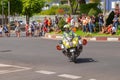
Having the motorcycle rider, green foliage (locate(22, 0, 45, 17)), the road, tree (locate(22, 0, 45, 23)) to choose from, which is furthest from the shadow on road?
green foliage (locate(22, 0, 45, 17))

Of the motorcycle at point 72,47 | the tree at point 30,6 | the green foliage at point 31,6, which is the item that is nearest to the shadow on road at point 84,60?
the motorcycle at point 72,47

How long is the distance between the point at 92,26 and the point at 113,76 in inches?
718

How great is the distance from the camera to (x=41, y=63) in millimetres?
→ 15125

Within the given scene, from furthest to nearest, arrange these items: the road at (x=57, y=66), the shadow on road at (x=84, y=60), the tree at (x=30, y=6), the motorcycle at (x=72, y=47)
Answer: the tree at (x=30, y=6)
the shadow on road at (x=84, y=60)
the motorcycle at (x=72, y=47)
the road at (x=57, y=66)

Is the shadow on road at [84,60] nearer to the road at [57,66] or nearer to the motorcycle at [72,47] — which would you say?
the road at [57,66]

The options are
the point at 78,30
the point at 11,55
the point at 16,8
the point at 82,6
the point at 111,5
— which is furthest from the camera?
the point at 111,5

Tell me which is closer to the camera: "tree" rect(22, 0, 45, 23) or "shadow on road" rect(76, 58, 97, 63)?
"shadow on road" rect(76, 58, 97, 63)

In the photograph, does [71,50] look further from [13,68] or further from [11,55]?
[11,55]

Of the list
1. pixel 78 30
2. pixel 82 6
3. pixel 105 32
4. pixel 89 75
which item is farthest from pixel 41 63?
pixel 82 6

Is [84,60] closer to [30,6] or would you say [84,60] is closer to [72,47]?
[72,47]

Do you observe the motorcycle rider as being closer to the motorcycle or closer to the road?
the motorcycle

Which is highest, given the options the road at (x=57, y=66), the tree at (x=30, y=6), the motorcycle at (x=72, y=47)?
the tree at (x=30, y=6)

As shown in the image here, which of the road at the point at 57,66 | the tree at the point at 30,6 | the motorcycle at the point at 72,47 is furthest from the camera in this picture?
the tree at the point at 30,6

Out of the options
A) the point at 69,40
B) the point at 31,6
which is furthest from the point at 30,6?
the point at 69,40
